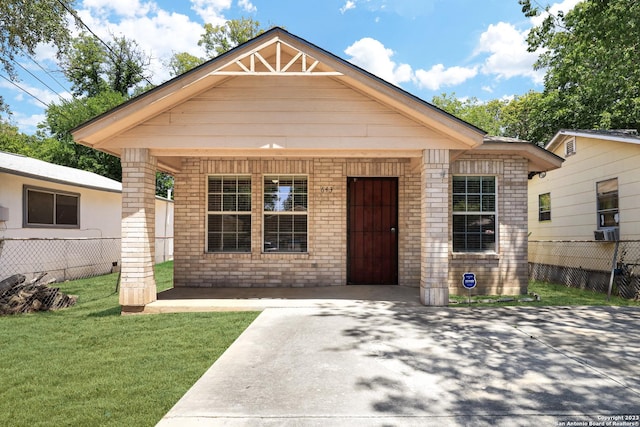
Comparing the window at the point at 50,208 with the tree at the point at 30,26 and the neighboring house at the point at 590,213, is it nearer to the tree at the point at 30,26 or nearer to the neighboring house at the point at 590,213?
the tree at the point at 30,26

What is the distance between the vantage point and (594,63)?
1384 centimetres

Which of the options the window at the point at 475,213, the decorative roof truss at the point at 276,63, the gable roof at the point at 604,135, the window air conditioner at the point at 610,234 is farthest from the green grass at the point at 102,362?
the gable roof at the point at 604,135

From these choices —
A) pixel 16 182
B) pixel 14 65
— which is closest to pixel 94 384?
pixel 16 182

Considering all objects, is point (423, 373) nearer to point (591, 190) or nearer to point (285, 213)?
point (285, 213)

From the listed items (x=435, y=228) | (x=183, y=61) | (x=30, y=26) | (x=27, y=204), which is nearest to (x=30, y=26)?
(x=30, y=26)

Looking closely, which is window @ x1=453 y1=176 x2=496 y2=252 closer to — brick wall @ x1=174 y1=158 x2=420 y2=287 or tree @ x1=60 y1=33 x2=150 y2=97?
brick wall @ x1=174 y1=158 x2=420 y2=287

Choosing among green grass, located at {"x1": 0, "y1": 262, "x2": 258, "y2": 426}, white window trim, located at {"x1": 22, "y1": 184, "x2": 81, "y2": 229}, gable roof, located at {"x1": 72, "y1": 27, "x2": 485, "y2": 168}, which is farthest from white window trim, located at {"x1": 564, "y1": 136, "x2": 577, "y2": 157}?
white window trim, located at {"x1": 22, "y1": 184, "x2": 81, "y2": 229}

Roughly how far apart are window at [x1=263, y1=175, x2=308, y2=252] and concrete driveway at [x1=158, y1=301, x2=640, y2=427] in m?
2.89

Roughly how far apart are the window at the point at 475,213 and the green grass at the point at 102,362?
5250 millimetres

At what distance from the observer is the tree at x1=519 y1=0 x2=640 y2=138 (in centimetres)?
901

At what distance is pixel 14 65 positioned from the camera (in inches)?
419

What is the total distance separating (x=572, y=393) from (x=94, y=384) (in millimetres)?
4363

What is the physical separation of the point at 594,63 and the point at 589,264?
8076mm

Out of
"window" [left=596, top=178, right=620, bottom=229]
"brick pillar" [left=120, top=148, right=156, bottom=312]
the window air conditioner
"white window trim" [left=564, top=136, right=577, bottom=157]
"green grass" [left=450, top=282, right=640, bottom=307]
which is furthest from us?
"white window trim" [left=564, top=136, right=577, bottom=157]
